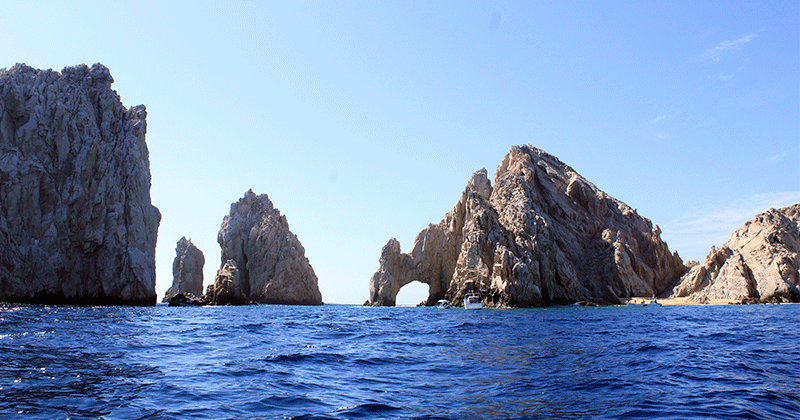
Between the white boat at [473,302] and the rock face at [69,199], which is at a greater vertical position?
the rock face at [69,199]

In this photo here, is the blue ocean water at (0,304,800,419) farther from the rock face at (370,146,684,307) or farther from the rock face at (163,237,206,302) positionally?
the rock face at (163,237,206,302)

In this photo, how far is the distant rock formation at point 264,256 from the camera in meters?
110

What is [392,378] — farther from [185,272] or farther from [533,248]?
[185,272]

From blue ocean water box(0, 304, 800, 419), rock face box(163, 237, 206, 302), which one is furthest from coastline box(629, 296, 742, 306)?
rock face box(163, 237, 206, 302)

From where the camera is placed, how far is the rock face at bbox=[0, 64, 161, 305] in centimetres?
5822

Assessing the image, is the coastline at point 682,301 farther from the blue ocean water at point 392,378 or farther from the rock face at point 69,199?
the rock face at point 69,199

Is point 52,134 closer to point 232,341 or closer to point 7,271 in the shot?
point 7,271

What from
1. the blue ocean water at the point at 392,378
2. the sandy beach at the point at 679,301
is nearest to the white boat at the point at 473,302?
the sandy beach at the point at 679,301

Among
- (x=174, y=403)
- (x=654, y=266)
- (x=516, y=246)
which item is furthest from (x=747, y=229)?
(x=174, y=403)

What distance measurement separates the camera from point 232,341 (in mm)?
20453

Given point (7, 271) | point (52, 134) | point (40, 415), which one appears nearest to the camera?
point (40, 415)

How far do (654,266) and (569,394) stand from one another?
10979 cm

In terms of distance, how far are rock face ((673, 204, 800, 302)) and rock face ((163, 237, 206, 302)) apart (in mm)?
118366

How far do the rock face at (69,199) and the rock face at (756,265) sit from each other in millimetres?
98528
